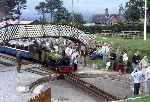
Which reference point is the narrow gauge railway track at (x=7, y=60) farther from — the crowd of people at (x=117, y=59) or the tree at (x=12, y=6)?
the tree at (x=12, y=6)

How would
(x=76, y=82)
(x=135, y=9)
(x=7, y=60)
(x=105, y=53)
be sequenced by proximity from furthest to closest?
(x=135, y=9) → (x=7, y=60) → (x=105, y=53) → (x=76, y=82)

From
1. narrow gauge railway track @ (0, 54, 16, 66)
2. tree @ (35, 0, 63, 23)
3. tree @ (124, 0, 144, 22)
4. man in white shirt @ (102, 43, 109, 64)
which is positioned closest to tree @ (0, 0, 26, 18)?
tree @ (35, 0, 63, 23)

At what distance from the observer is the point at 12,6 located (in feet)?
440

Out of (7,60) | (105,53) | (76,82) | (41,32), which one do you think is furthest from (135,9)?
(76,82)

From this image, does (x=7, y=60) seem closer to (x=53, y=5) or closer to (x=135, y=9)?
(x=135, y=9)

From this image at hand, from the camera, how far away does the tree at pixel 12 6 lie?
12606cm

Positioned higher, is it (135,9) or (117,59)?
(135,9)

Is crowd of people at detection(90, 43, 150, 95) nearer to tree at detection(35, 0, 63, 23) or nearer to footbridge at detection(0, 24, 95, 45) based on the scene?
footbridge at detection(0, 24, 95, 45)

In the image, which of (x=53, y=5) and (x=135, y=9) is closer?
(x=135, y=9)

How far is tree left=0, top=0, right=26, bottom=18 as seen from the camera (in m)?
126

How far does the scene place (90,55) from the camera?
42.5m

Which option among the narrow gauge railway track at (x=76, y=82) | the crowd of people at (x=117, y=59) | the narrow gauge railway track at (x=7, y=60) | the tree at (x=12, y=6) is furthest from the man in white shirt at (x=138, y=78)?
the tree at (x=12, y=6)

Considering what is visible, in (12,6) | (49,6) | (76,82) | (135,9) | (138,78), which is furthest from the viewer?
(49,6)

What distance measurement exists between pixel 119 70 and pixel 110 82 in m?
3.41
